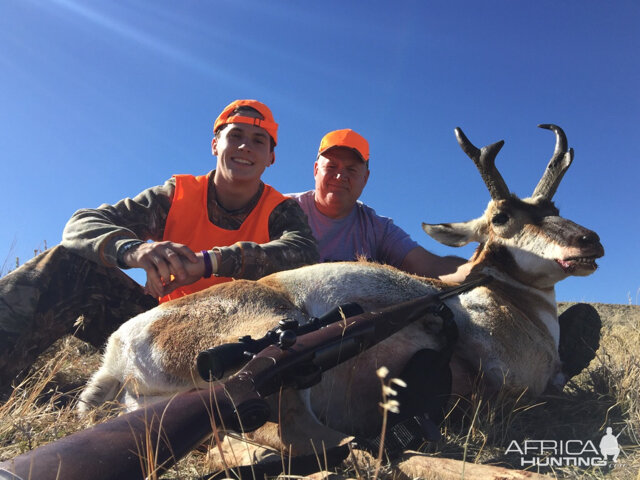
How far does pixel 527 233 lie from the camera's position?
4.18m

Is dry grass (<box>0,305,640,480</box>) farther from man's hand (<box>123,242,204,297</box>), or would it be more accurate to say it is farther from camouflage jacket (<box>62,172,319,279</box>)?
camouflage jacket (<box>62,172,319,279</box>)

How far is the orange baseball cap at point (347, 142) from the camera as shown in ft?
21.2

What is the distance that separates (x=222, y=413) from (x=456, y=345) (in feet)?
7.16

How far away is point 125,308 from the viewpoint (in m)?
4.67

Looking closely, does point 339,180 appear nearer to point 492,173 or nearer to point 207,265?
point 492,173

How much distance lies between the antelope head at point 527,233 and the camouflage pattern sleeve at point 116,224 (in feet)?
8.85

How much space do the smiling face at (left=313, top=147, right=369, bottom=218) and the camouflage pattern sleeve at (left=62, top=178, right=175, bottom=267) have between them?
2.21 metres

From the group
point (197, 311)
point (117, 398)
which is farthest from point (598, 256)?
point (117, 398)

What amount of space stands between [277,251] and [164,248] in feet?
3.55

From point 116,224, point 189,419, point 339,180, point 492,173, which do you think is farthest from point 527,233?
point 116,224

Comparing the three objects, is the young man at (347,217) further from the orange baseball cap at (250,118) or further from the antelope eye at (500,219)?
the antelope eye at (500,219)

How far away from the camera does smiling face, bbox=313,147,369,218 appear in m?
6.50

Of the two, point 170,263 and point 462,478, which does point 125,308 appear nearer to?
point 170,263

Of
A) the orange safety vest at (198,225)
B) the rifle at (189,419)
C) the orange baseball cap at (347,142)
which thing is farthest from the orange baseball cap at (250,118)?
the rifle at (189,419)
